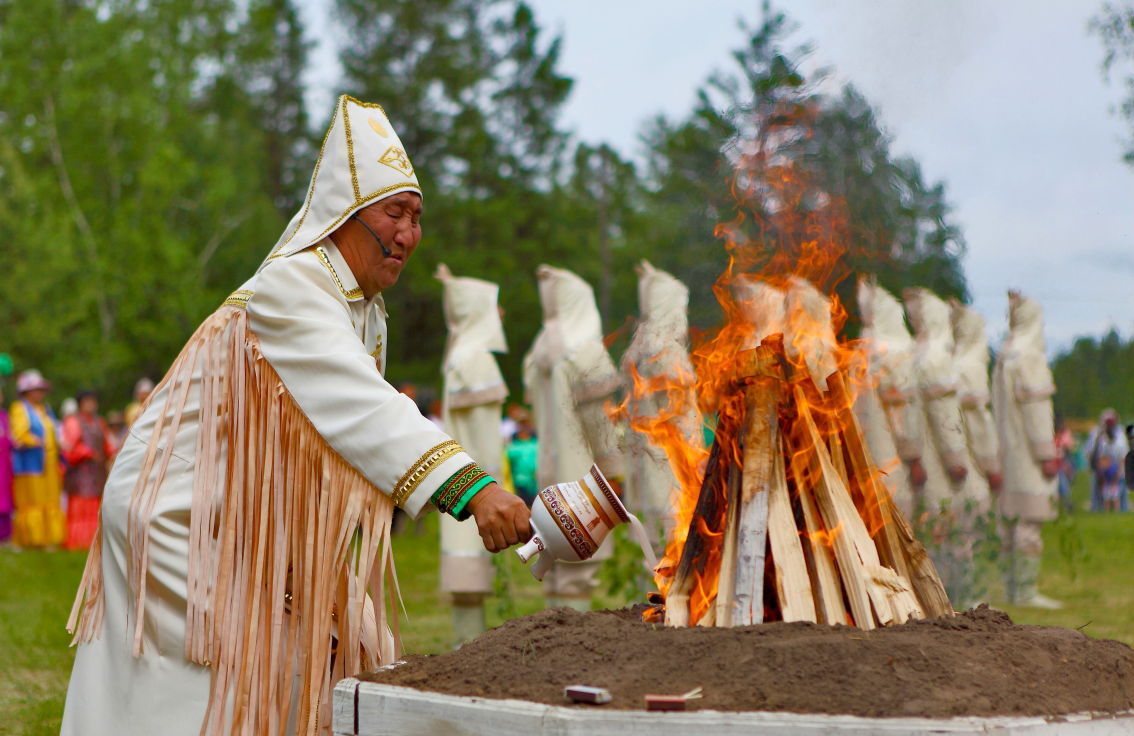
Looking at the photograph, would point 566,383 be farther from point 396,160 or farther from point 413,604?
point 396,160

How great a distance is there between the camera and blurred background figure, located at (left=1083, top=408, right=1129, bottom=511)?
22531 mm

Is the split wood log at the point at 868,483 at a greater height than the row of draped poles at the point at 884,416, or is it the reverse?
the row of draped poles at the point at 884,416

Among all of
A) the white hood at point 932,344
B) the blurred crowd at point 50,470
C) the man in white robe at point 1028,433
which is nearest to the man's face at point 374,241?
the white hood at point 932,344

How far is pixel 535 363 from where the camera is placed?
9.55 meters

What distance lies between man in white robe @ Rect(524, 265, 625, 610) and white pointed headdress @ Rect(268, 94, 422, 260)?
4.32m

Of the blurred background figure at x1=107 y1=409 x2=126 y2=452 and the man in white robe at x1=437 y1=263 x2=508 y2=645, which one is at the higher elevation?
the blurred background figure at x1=107 y1=409 x2=126 y2=452

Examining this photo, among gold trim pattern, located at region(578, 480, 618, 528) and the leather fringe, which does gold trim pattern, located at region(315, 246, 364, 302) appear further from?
gold trim pattern, located at region(578, 480, 618, 528)

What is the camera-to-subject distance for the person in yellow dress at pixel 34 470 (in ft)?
46.6

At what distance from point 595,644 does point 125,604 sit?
128 centimetres

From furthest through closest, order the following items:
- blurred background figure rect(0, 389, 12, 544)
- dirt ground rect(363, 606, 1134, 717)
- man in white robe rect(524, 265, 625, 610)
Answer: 1. blurred background figure rect(0, 389, 12, 544)
2. man in white robe rect(524, 265, 625, 610)
3. dirt ground rect(363, 606, 1134, 717)

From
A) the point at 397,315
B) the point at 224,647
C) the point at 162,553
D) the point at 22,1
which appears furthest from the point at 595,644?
the point at 397,315

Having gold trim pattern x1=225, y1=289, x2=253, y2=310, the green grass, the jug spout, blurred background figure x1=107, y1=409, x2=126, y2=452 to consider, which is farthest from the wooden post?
blurred background figure x1=107, y1=409, x2=126, y2=452

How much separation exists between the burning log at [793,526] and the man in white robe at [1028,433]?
7.14m

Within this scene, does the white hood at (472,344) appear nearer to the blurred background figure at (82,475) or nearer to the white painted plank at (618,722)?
the white painted plank at (618,722)
